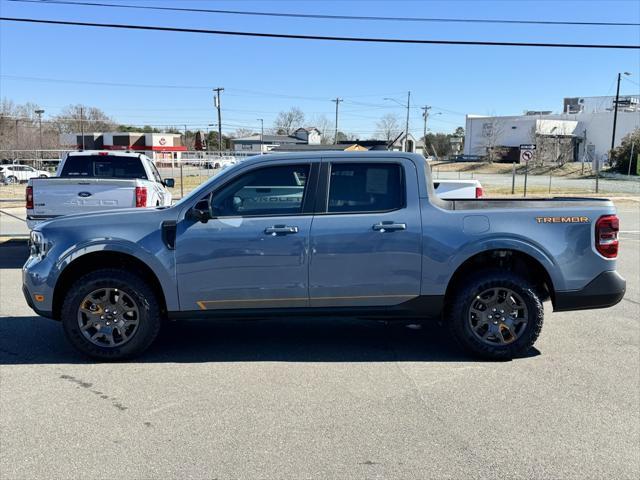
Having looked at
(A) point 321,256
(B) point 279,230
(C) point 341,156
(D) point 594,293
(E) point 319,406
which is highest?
(C) point 341,156

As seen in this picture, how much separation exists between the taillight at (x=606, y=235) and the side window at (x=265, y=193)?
2.67 metres

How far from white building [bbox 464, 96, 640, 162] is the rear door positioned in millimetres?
78116

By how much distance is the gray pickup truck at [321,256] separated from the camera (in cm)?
502

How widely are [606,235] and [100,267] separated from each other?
4591 mm

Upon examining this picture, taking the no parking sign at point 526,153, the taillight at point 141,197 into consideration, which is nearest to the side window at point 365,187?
the taillight at point 141,197

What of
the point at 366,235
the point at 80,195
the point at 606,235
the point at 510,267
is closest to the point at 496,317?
the point at 510,267

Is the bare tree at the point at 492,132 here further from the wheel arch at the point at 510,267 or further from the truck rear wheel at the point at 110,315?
the truck rear wheel at the point at 110,315

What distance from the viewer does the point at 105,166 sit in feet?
39.0

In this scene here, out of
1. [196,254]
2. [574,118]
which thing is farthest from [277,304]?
[574,118]

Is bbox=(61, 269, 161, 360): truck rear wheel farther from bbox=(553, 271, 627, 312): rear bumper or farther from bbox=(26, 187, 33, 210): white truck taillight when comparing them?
bbox=(26, 187, 33, 210): white truck taillight

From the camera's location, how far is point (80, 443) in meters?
3.67

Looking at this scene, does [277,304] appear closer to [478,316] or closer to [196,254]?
[196,254]

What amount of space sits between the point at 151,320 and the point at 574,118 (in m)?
96.8

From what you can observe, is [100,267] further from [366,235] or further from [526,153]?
[526,153]
